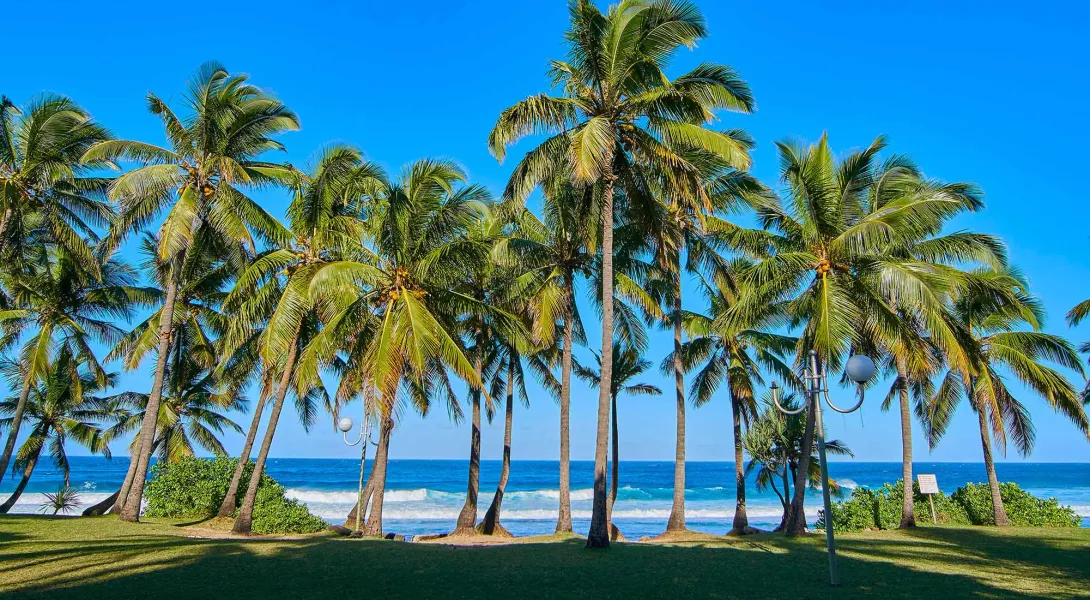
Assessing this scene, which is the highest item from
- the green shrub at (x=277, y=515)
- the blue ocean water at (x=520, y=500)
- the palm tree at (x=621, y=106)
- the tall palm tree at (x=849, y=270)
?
the palm tree at (x=621, y=106)

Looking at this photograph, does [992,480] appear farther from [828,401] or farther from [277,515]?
[277,515]

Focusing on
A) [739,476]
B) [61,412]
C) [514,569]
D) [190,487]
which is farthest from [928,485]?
[61,412]

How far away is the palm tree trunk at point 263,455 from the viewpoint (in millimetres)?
16250

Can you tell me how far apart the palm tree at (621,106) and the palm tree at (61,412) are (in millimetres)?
17496

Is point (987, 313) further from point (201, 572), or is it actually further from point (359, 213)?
point (201, 572)

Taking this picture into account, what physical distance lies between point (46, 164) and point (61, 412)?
1380cm

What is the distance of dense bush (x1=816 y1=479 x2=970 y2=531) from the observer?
63.5 feet

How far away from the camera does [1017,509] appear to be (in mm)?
19188

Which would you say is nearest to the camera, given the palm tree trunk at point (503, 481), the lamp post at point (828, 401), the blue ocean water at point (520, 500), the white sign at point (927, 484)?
the lamp post at point (828, 401)

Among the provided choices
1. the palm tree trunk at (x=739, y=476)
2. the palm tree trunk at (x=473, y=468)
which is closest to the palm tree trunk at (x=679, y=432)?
the palm tree trunk at (x=739, y=476)

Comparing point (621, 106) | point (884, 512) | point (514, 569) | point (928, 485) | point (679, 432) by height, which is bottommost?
point (884, 512)

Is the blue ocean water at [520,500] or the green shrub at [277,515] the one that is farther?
the blue ocean water at [520,500]

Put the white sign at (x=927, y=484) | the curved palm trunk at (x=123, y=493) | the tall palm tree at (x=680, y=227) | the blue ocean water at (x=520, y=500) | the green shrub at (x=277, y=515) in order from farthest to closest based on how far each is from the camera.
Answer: the blue ocean water at (x=520, y=500) < the curved palm trunk at (x=123, y=493) < the white sign at (x=927, y=484) < the green shrub at (x=277, y=515) < the tall palm tree at (x=680, y=227)

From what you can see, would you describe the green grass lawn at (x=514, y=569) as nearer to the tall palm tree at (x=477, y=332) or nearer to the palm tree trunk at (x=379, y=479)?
the palm tree trunk at (x=379, y=479)
